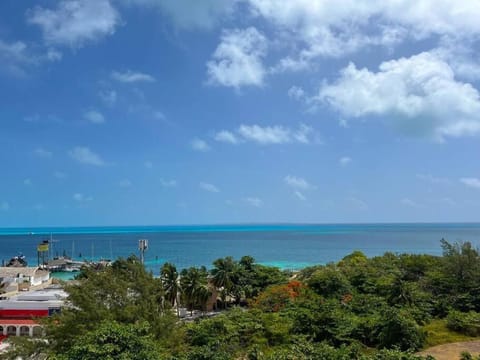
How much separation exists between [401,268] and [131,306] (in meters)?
32.6

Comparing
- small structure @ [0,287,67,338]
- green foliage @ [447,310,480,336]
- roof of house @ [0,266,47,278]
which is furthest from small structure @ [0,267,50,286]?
green foliage @ [447,310,480,336]

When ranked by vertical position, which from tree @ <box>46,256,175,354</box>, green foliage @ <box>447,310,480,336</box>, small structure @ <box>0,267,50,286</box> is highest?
tree @ <box>46,256,175,354</box>

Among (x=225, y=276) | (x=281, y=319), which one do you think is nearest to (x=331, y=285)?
(x=281, y=319)

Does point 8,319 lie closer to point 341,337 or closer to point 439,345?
point 341,337

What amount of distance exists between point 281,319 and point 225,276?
22488 millimetres

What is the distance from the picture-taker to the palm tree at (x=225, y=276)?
4894 centimetres

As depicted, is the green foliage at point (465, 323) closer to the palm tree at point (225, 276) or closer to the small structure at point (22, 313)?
the palm tree at point (225, 276)

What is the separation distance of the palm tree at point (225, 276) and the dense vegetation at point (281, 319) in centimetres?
713

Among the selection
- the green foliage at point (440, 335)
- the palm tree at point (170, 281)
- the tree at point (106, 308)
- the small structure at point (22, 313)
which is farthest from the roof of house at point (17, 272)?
the green foliage at point (440, 335)

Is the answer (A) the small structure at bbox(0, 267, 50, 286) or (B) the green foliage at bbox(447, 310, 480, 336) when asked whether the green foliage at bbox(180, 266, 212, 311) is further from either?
(A) the small structure at bbox(0, 267, 50, 286)

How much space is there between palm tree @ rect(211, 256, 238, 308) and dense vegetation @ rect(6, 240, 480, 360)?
7133 millimetres

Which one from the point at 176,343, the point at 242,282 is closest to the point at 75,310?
the point at 176,343

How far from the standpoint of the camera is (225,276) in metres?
48.8

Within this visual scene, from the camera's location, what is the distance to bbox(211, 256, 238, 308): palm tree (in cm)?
4894
